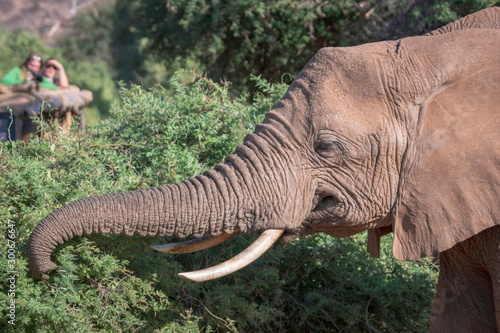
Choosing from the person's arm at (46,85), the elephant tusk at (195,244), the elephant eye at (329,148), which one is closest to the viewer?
the elephant eye at (329,148)

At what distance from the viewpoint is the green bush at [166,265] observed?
322cm

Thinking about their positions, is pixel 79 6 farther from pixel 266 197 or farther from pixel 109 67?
pixel 266 197

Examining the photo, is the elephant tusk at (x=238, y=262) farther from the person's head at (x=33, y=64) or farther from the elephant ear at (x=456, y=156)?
the person's head at (x=33, y=64)

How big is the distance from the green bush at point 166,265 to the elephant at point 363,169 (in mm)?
442

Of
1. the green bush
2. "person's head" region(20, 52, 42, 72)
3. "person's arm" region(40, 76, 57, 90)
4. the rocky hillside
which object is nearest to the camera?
the green bush

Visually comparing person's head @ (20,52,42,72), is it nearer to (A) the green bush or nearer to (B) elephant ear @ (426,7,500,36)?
(A) the green bush

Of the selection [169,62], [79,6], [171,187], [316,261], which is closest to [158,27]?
[169,62]

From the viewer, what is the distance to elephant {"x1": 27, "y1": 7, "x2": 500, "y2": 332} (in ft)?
8.64

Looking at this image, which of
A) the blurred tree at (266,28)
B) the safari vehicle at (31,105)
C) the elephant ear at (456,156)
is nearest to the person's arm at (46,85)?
the safari vehicle at (31,105)

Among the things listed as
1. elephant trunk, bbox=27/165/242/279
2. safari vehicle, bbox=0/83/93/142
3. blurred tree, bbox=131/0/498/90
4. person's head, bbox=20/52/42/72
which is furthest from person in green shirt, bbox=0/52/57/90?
elephant trunk, bbox=27/165/242/279

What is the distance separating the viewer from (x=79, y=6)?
2086 cm

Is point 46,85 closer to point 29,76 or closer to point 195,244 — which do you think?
point 29,76

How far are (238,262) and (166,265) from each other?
0.86m

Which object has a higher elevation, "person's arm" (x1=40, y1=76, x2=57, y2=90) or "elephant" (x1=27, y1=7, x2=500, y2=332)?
"person's arm" (x1=40, y1=76, x2=57, y2=90)
